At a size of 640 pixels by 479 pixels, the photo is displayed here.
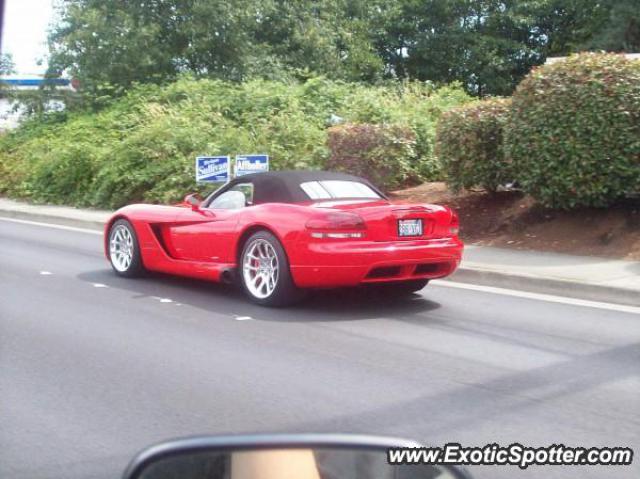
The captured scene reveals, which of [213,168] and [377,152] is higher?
[377,152]

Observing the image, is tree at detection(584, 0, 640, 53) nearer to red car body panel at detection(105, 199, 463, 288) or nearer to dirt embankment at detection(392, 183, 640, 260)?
dirt embankment at detection(392, 183, 640, 260)

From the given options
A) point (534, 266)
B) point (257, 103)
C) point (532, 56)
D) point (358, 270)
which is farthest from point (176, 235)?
point (532, 56)

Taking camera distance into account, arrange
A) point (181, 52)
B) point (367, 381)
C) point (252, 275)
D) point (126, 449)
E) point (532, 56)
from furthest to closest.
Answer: point (532, 56) → point (181, 52) → point (252, 275) → point (367, 381) → point (126, 449)

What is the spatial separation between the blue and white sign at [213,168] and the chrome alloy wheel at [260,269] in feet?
23.6

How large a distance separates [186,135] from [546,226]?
10.2 metres

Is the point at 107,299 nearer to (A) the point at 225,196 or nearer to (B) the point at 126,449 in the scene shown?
(A) the point at 225,196

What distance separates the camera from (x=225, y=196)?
9.27 metres

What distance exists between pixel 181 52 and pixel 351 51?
279 inches

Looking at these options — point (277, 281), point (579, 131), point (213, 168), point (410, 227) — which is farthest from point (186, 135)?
point (410, 227)

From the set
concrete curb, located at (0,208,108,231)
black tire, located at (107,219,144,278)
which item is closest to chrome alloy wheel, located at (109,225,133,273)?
black tire, located at (107,219,144,278)

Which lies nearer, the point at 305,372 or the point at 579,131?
the point at 305,372

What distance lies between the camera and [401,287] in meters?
9.20

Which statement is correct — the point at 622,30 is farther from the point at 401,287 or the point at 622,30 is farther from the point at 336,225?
the point at 336,225

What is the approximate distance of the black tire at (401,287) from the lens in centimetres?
909
